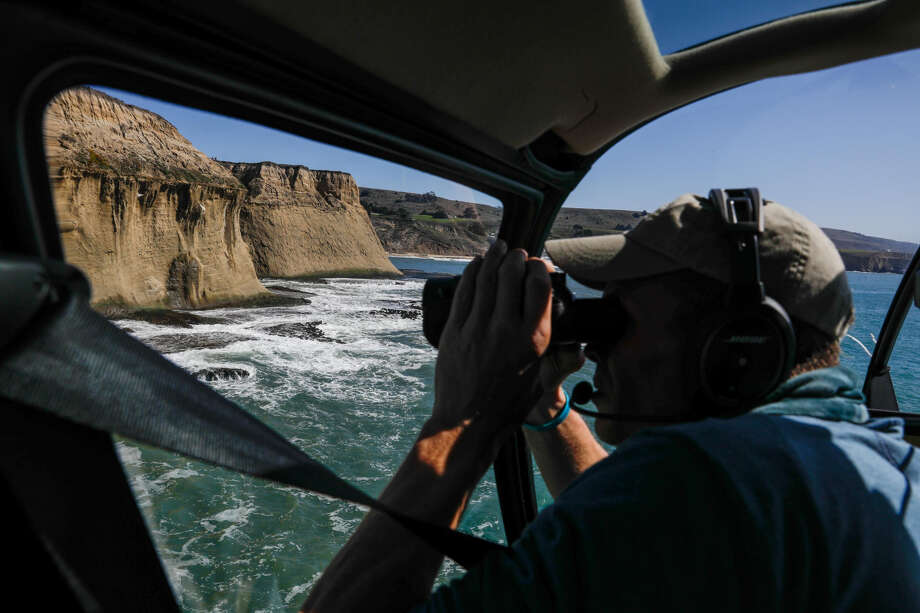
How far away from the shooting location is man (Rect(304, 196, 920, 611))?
1.56 feet

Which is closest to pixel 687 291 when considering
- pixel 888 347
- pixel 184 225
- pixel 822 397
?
pixel 822 397

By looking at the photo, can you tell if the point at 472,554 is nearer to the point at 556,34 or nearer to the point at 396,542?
the point at 396,542

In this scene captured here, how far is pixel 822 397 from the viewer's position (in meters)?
0.67

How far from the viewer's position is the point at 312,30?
31.8 inches

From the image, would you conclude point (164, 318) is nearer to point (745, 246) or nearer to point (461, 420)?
point (461, 420)

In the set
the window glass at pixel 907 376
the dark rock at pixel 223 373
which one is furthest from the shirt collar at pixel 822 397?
the window glass at pixel 907 376

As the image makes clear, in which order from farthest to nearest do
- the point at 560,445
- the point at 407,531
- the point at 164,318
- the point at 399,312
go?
the point at 399,312
the point at 164,318
the point at 560,445
the point at 407,531

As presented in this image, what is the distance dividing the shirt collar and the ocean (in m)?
0.14

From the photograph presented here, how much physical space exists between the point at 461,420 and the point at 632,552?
27cm

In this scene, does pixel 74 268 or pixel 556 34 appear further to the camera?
pixel 556 34

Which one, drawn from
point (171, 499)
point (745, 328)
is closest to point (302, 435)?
point (171, 499)

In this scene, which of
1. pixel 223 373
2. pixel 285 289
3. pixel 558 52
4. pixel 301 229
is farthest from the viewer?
pixel 301 229

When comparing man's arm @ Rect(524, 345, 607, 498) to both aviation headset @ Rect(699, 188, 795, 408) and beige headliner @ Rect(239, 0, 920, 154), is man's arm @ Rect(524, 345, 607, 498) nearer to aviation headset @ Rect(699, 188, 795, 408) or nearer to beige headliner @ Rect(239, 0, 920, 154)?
aviation headset @ Rect(699, 188, 795, 408)

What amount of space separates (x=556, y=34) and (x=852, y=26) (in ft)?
2.15
